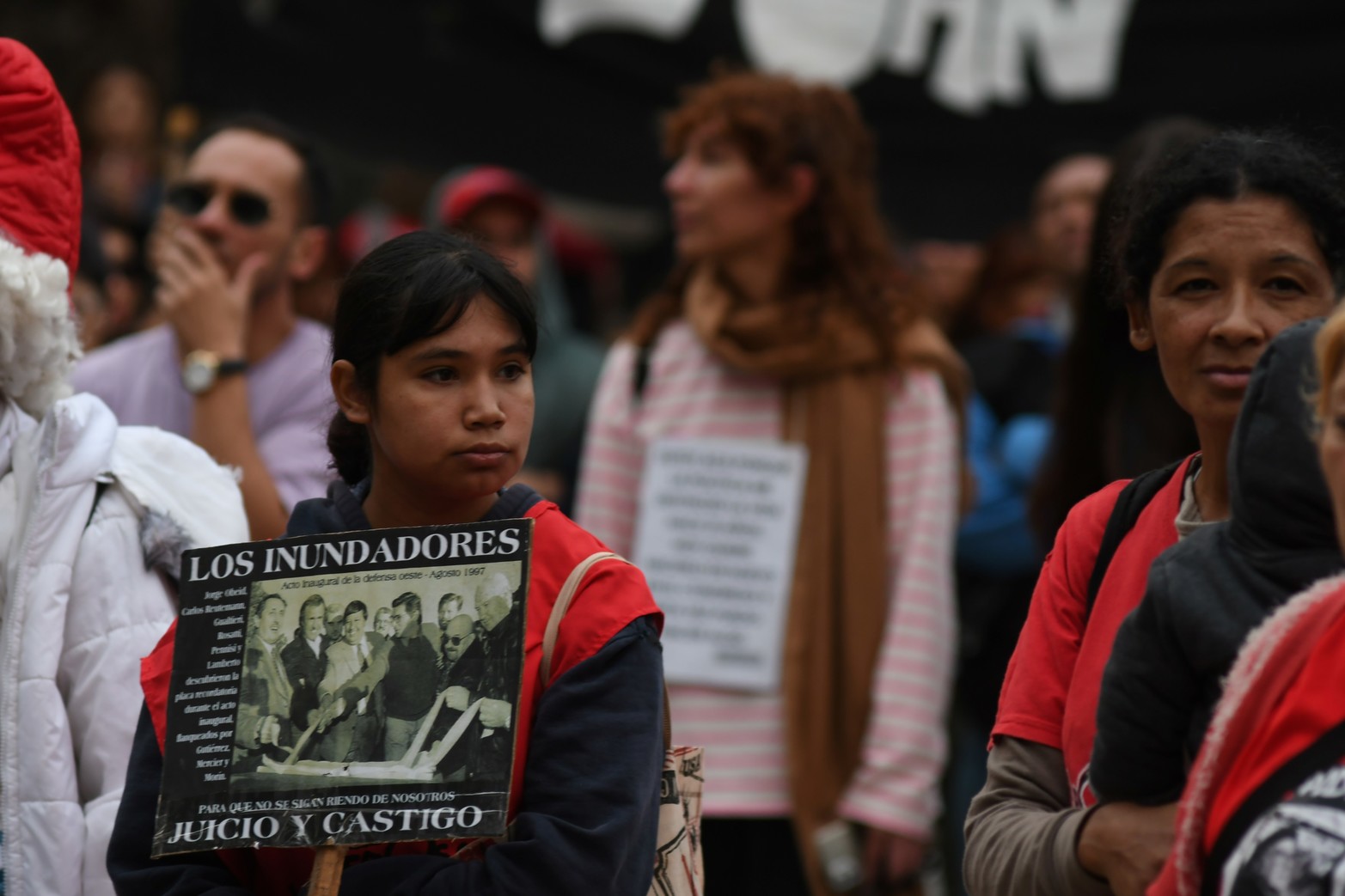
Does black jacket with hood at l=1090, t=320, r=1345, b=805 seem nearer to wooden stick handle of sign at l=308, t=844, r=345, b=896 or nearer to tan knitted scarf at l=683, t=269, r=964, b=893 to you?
wooden stick handle of sign at l=308, t=844, r=345, b=896

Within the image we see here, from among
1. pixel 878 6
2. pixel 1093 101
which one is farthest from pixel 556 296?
pixel 1093 101

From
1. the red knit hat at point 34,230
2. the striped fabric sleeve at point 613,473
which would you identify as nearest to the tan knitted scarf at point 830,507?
the striped fabric sleeve at point 613,473

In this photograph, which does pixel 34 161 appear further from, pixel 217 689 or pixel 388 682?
pixel 388 682

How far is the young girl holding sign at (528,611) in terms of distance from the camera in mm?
2406

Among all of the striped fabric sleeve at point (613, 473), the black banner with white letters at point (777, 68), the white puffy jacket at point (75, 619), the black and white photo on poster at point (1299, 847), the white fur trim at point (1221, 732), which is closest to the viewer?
the black and white photo on poster at point (1299, 847)

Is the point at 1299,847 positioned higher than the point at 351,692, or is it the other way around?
the point at 351,692

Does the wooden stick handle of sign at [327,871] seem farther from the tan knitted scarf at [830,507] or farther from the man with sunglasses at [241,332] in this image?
the tan knitted scarf at [830,507]

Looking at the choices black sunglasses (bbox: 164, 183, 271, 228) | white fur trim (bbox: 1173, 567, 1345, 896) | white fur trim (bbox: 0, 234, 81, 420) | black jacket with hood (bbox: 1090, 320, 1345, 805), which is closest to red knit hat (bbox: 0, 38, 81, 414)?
white fur trim (bbox: 0, 234, 81, 420)

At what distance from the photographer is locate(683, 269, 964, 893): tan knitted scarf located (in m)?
4.64

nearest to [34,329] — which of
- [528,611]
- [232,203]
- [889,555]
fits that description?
[528,611]

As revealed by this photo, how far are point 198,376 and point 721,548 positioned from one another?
1389 millimetres

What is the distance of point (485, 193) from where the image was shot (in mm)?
6121

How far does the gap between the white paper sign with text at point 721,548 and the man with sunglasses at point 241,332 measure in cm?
96

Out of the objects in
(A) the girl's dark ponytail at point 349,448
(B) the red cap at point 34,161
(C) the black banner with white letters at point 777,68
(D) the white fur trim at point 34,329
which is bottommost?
(A) the girl's dark ponytail at point 349,448
